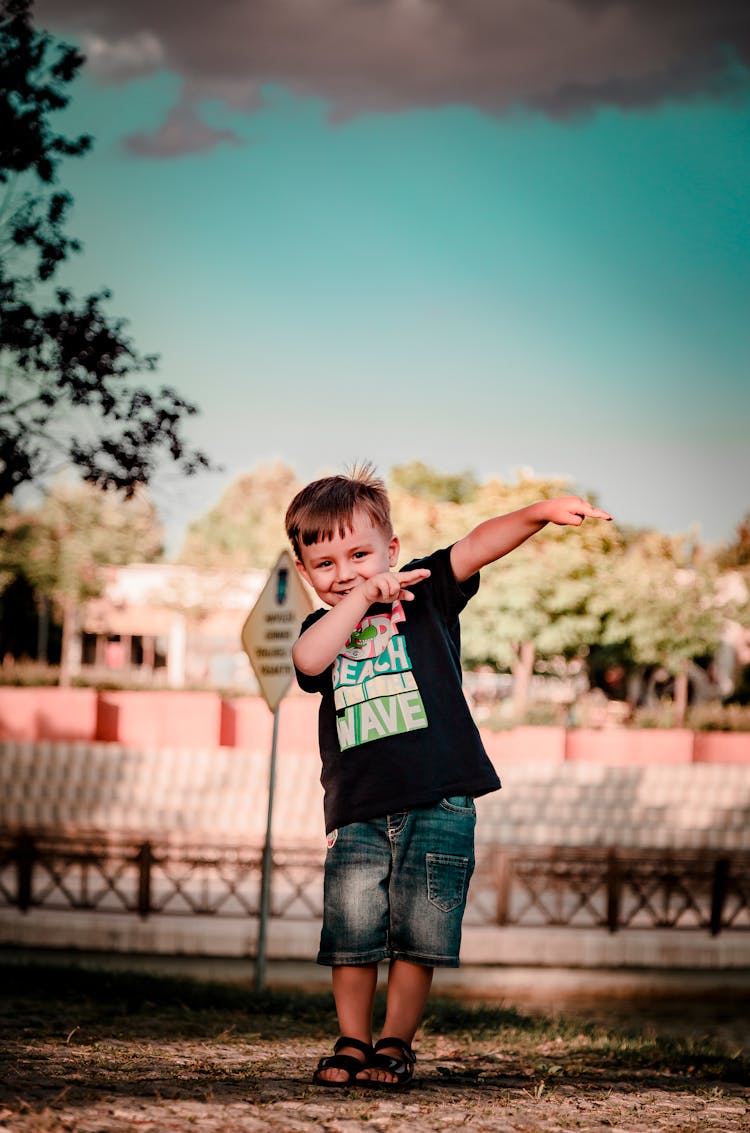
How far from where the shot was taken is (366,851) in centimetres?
276

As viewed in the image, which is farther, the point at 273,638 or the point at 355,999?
the point at 273,638

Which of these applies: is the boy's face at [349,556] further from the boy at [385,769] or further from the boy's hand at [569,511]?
the boy's hand at [569,511]

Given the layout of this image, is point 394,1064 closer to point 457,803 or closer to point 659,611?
point 457,803

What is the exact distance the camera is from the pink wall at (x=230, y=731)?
17.2 metres

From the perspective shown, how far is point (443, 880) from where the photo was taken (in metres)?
2.72

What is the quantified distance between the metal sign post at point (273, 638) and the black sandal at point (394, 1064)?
383 centimetres

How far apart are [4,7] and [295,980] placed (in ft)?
24.8

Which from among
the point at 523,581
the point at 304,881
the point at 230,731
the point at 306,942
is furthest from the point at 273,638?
the point at 523,581

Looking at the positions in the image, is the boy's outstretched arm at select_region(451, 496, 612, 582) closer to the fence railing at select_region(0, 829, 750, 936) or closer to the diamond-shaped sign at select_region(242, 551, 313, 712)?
the diamond-shaped sign at select_region(242, 551, 313, 712)

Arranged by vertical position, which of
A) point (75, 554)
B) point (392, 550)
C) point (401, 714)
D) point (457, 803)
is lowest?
point (457, 803)

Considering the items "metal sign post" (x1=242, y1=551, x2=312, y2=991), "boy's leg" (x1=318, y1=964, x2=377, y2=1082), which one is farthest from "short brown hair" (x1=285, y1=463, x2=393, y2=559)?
"metal sign post" (x1=242, y1=551, x2=312, y2=991)

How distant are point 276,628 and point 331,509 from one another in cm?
409

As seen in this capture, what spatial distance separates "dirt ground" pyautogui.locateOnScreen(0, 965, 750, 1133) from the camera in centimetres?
228

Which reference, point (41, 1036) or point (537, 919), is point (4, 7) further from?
point (537, 919)
